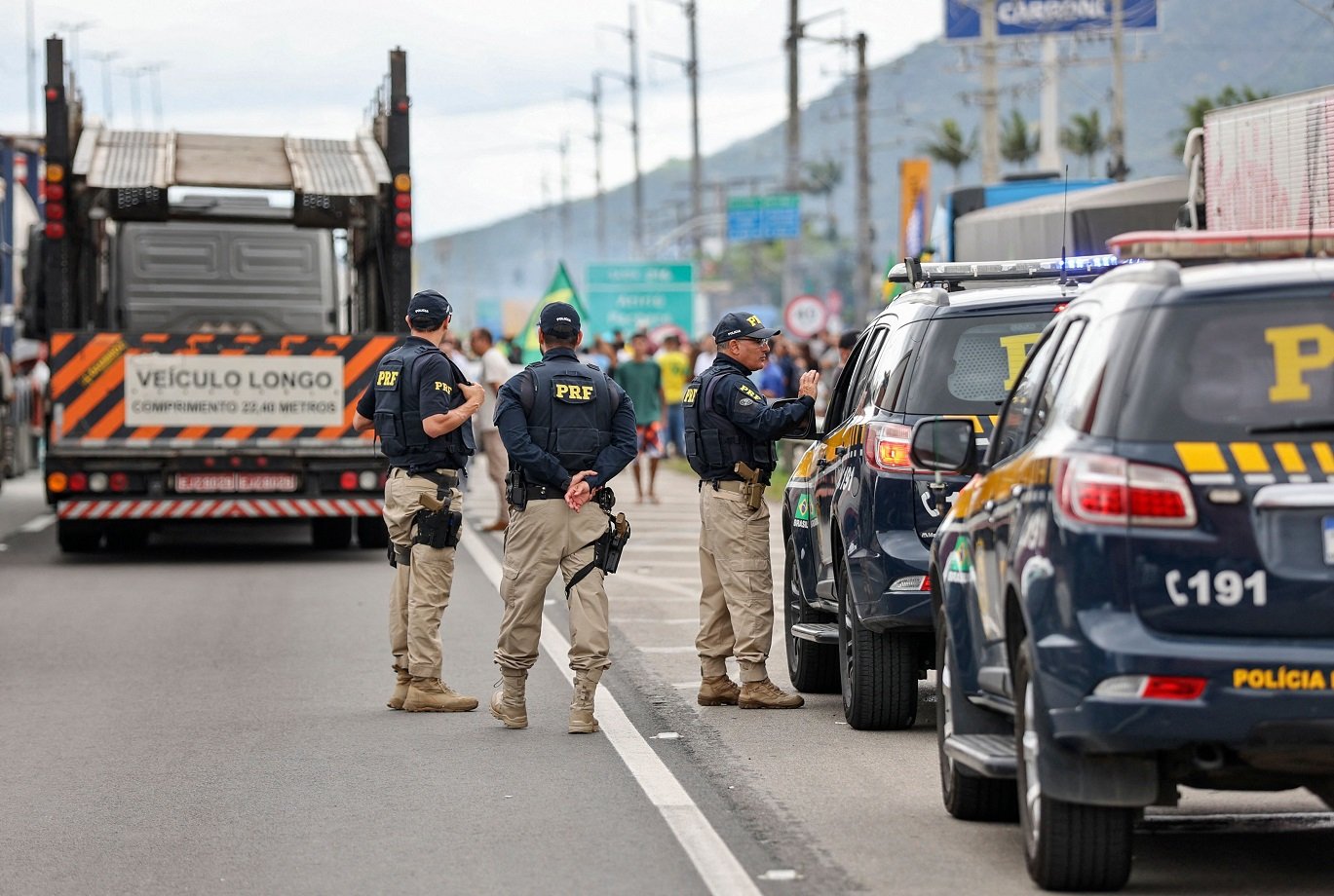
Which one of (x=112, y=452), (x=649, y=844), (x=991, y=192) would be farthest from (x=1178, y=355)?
(x=991, y=192)

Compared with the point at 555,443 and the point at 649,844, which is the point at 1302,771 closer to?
the point at 649,844

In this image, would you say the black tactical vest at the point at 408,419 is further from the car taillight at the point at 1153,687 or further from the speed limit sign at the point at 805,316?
the speed limit sign at the point at 805,316

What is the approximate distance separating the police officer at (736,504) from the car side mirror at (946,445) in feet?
10.4

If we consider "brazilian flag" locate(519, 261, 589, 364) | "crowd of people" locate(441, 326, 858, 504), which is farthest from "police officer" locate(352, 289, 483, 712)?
"brazilian flag" locate(519, 261, 589, 364)

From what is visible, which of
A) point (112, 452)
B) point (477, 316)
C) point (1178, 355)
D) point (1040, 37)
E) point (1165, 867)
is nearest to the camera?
point (1178, 355)

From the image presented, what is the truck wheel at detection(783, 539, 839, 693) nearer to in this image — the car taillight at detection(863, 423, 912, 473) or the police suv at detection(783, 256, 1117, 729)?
the police suv at detection(783, 256, 1117, 729)

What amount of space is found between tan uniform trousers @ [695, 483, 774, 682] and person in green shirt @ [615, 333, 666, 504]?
15.0m

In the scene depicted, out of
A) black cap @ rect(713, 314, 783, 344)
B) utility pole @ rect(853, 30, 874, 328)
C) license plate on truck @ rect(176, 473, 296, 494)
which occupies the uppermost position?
utility pole @ rect(853, 30, 874, 328)

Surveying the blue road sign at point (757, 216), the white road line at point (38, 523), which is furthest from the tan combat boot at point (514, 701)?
the blue road sign at point (757, 216)

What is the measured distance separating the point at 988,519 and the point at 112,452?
12256 mm

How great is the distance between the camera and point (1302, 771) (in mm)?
5855

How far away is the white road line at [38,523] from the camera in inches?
893

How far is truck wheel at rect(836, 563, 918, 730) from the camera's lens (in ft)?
31.2

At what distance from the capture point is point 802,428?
10.2 metres
